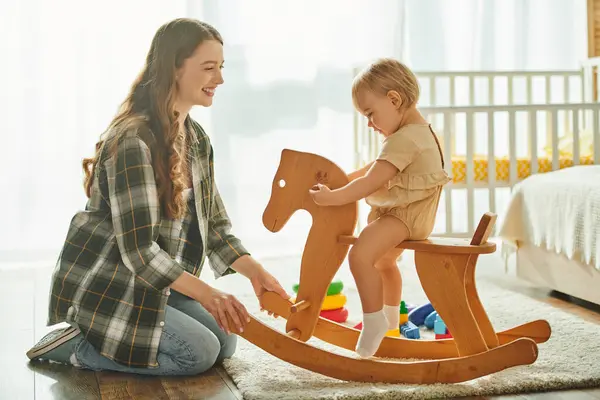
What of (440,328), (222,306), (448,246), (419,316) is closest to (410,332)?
(440,328)

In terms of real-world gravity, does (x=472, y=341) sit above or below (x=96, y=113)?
below

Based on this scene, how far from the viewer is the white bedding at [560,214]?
2.54 meters

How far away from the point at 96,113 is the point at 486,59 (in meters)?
1.95

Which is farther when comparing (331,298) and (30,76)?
(30,76)

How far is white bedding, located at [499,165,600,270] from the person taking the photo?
254cm

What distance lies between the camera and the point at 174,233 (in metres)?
1.94

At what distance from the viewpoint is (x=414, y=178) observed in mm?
1811

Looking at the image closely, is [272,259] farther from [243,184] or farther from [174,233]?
[174,233]

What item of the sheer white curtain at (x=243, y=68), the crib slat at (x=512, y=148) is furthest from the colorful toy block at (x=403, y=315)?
the sheer white curtain at (x=243, y=68)

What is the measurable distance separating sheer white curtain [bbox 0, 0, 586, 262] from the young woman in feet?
6.16

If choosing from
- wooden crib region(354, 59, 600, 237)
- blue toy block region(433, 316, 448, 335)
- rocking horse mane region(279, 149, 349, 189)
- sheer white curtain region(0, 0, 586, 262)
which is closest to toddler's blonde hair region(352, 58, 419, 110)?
rocking horse mane region(279, 149, 349, 189)

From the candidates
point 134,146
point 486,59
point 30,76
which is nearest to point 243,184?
point 30,76

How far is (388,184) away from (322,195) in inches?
5.7

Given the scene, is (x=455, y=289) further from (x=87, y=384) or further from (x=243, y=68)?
(x=243, y=68)
